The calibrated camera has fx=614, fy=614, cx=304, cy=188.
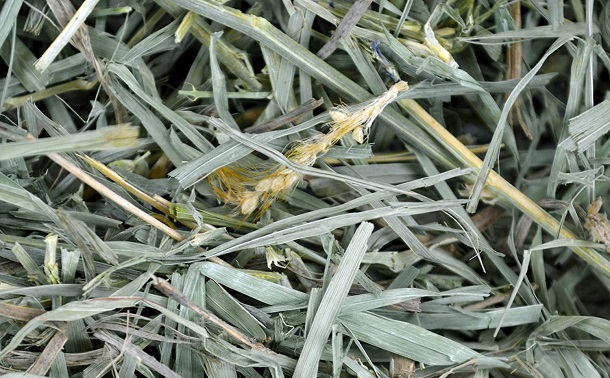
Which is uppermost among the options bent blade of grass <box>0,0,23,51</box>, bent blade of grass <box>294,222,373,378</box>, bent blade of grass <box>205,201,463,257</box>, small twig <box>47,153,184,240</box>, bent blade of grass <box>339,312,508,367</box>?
bent blade of grass <box>0,0,23,51</box>

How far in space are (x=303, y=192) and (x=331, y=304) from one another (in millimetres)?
200

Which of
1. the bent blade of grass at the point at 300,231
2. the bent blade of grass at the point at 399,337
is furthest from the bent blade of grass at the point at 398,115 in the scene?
the bent blade of grass at the point at 399,337

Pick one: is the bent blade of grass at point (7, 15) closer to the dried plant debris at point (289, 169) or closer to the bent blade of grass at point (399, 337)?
the dried plant debris at point (289, 169)

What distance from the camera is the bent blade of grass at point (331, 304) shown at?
32.5 inches

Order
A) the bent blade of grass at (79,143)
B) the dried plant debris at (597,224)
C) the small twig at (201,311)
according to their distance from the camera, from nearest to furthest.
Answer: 1. the bent blade of grass at (79,143)
2. the small twig at (201,311)
3. the dried plant debris at (597,224)

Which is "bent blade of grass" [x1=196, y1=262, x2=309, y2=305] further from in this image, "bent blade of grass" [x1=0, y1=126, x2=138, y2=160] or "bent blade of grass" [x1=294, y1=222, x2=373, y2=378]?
"bent blade of grass" [x1=0, y1=126, x2=138, y2=160]

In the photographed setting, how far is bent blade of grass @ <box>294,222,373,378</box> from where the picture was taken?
827 millimetres

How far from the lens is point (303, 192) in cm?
96

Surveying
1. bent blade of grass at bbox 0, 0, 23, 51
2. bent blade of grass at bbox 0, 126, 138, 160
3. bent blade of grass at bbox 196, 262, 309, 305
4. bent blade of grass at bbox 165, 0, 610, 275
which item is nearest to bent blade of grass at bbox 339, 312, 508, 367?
bent blade of grass at bbox 196, 262, 309, 305

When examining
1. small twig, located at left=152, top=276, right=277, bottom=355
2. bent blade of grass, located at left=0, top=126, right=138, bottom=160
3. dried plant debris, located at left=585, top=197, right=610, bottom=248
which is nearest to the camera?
bent blade of grass, located at left=0, top=126, right=138, bottom=160

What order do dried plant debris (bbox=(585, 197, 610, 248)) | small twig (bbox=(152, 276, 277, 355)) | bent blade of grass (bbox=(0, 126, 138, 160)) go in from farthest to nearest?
dried plant debris (bbox=(585, 197, 610, 248)), small twig (bbox=(152, 276, 277, 355)), bent blade of grass (bbox=(0, 126, 138, 160))

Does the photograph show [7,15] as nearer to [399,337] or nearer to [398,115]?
[398,115]

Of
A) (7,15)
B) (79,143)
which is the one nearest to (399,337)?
(79,143)

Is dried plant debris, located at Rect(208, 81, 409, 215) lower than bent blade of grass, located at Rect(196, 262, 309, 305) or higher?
higher
